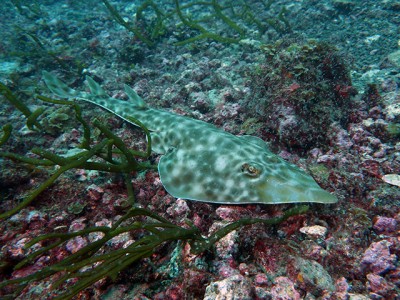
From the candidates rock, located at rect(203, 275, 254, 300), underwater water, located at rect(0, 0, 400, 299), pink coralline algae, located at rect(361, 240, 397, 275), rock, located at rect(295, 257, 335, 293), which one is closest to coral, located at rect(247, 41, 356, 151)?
underwater water, located at rect(0, 0, 400, 299)

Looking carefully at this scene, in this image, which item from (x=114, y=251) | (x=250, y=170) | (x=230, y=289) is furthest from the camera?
(x=250, y=170)

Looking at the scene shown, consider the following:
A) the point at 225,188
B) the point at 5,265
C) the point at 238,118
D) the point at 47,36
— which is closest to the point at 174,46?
the point at 238,118

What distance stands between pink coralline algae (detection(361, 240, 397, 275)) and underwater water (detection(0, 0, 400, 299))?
0.01 metres

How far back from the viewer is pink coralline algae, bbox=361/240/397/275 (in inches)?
97.4

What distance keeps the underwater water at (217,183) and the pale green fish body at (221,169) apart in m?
0.02

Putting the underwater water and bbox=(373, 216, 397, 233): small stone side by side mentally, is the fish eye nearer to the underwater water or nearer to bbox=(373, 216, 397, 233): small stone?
the underwater water

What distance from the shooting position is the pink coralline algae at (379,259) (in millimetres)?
2475

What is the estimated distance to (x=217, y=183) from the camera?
3.41m

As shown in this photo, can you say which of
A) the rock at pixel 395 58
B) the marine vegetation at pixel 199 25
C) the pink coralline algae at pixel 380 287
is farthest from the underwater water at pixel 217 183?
the marine vegetation at pixel 199 25

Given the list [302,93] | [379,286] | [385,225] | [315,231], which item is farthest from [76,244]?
[302,93]

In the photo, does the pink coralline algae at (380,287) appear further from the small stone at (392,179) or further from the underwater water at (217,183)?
the small stone at (392,179)

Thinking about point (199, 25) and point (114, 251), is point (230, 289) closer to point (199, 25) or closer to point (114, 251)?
point (114, 251)

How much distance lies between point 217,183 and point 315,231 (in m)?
1.34

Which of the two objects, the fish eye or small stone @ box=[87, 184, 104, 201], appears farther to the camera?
small stone @ box=[87, 184, 104, 201]
